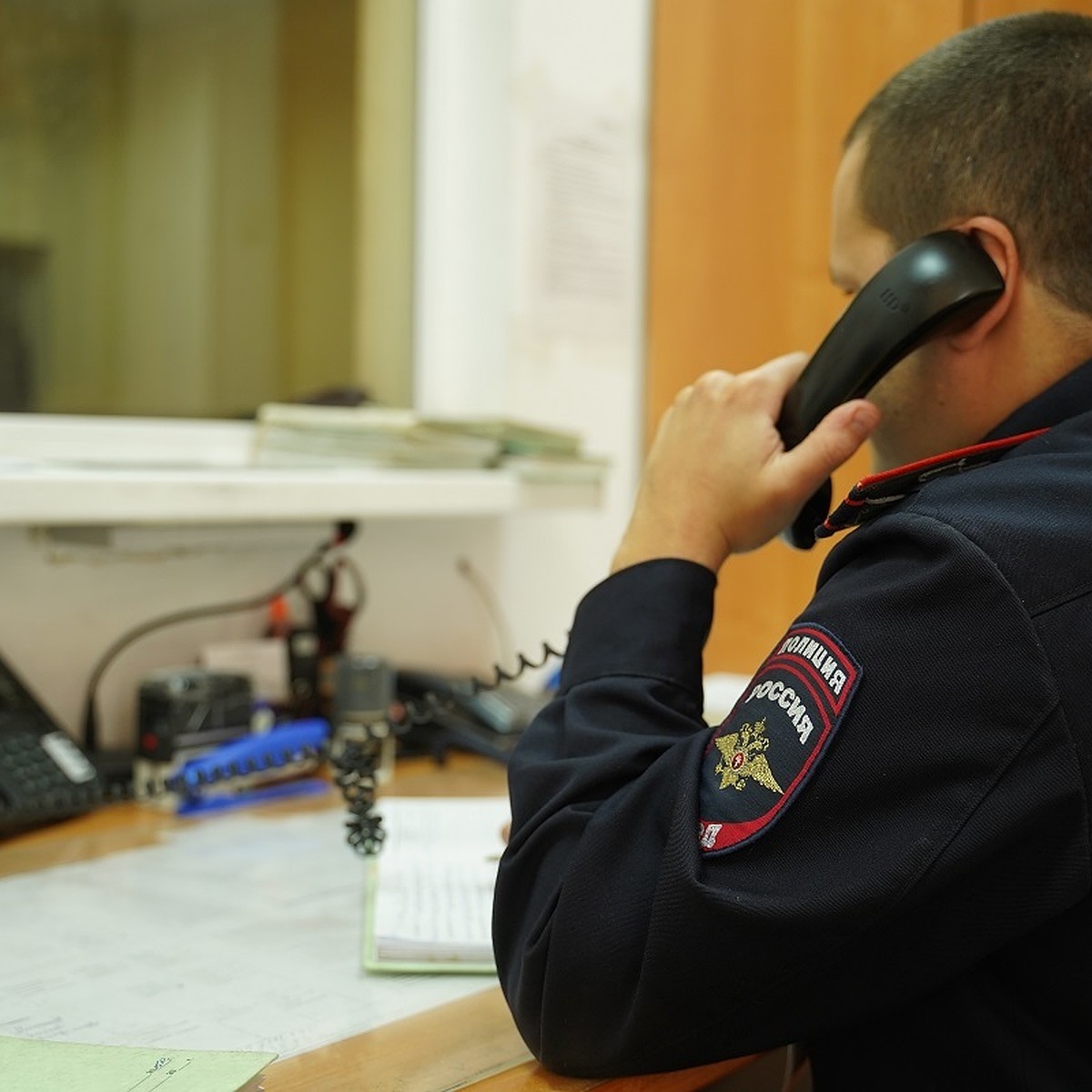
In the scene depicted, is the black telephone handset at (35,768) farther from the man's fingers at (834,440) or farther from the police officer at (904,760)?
the man's fingers at (834,440)

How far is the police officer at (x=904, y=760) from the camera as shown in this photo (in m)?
0.66

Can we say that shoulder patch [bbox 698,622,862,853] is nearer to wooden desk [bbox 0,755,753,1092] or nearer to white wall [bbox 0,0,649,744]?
wooden desk [bbox 0,755,753,1092]

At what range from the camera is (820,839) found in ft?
2.23

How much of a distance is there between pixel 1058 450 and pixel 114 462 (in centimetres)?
109

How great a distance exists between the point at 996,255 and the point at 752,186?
40.8 inches

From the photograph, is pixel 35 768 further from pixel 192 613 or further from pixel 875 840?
pixel 875 840

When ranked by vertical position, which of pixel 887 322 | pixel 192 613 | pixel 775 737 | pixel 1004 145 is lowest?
pixel 192 613

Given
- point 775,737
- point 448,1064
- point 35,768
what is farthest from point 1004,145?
point 35,768

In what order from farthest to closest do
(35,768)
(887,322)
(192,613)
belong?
(192,613) < (35,768) < (887,322)

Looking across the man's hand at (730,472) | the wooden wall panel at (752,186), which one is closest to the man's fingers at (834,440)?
the man's hand at (730,472)

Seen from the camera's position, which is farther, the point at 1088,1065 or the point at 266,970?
the point at 266,970

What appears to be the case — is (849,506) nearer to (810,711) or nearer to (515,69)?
(810,711)

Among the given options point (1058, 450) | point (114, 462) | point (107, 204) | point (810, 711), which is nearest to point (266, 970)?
point (810, 711)

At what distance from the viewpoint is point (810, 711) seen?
0.69 m
